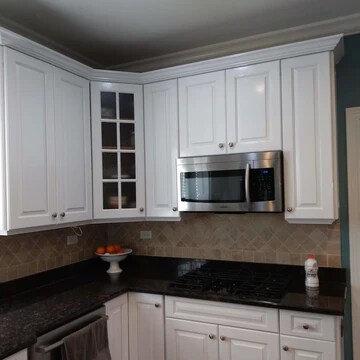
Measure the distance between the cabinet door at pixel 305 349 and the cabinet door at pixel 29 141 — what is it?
1.55 metres

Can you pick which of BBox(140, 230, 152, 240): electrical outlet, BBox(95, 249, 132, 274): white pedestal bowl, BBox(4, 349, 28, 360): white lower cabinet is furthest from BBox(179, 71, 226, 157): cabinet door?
BBox(4, 349, 28, 360): white lower cabinet

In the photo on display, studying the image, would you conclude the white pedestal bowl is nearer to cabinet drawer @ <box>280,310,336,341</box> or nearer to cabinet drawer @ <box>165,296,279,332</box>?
cabinet drawer @ <box>165,296,279,332</box>

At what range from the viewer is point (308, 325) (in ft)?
6.47

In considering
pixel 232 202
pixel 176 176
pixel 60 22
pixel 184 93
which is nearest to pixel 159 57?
pixel 184 93

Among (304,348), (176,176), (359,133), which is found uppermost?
(359,133)

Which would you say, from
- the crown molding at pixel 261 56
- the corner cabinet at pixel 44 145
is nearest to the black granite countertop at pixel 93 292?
the corner cabinet at pixel 44 145

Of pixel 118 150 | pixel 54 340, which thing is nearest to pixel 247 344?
pixel 54 340

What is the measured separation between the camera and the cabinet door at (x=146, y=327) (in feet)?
7.76

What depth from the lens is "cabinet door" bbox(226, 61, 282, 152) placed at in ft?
7.61

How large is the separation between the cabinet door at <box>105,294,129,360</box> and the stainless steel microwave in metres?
0.76

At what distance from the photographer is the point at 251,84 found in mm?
2387

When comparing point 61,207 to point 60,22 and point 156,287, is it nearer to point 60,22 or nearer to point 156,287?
point 156,287

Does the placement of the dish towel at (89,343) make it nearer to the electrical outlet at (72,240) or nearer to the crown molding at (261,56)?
the electrical outlet at (72,240)

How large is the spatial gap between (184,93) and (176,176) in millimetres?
597
